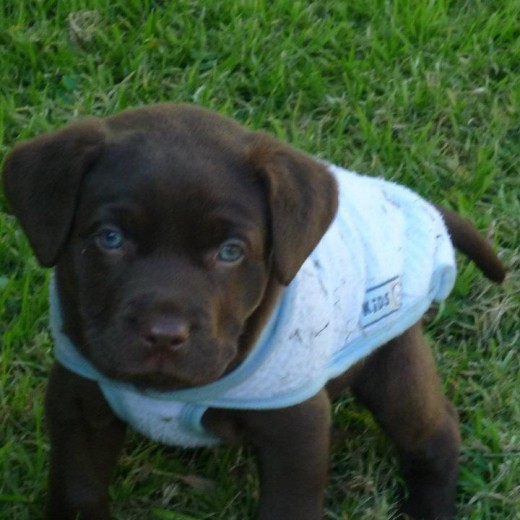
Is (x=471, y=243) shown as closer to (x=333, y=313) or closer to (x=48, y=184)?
(x=333, y=313)

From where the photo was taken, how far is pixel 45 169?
10.4 ft

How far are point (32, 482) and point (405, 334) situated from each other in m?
1.15

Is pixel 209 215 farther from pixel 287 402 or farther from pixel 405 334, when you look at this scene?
pixel 405 334

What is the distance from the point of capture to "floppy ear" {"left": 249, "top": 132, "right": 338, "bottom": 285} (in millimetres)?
3182

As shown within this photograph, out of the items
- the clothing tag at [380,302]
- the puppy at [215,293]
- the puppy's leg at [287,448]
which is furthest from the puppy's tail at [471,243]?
the puppy's leg at [287,448]

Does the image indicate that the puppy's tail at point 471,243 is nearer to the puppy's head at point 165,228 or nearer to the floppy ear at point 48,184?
→ the puppy's head at point 165,228

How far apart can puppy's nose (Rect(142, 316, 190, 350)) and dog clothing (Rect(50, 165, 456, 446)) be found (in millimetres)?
340

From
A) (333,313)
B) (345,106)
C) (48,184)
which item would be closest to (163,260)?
(48,184)

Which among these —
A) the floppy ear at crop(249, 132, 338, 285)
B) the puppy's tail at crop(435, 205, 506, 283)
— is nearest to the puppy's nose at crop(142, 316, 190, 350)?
the floppy ear at crop(249, 132, 338, 285)

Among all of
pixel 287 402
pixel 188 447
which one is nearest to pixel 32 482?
pixel 188 447

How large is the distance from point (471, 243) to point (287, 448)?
1.13m

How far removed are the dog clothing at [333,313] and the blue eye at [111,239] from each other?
1.23 feet

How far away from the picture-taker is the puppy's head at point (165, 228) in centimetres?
305

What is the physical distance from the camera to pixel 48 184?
3141mm
